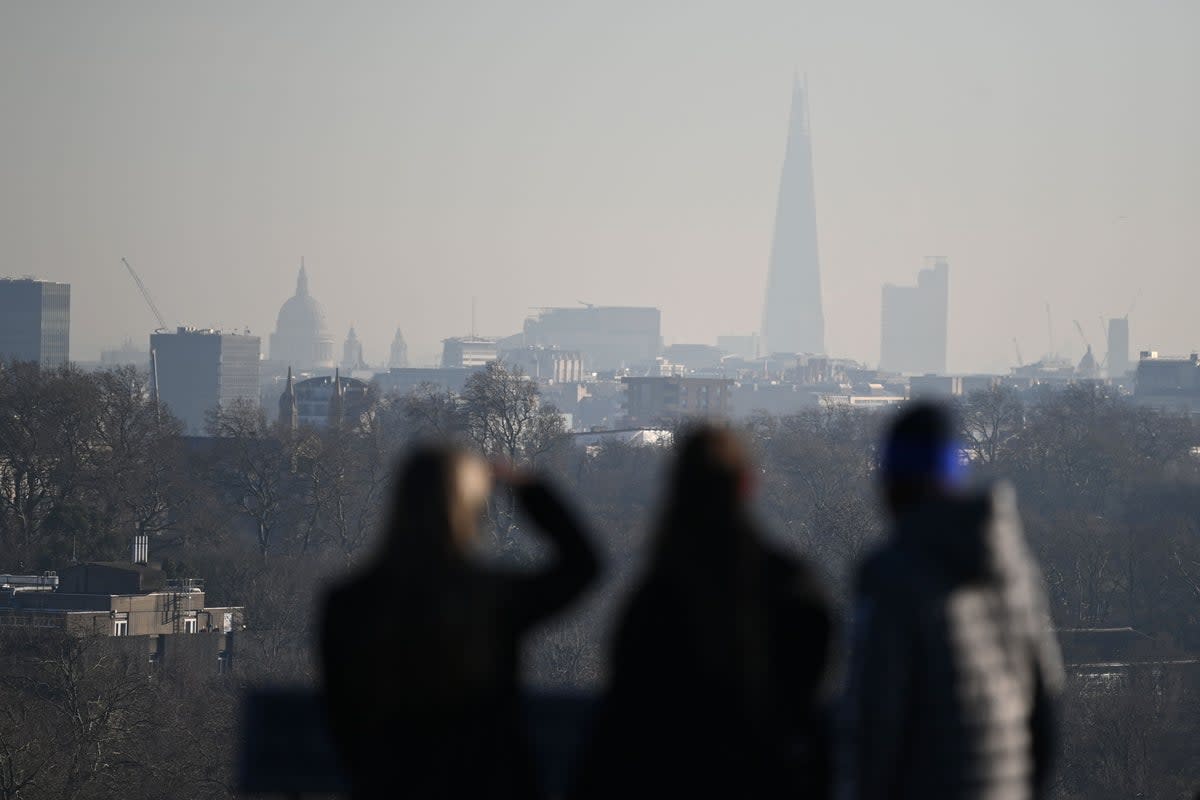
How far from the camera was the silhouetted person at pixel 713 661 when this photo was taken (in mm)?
→ 4652

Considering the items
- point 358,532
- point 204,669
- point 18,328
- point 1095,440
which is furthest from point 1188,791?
point 18,328

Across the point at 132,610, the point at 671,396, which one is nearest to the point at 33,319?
the point at 671,396

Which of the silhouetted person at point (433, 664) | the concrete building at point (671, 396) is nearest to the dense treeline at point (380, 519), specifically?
the silhouetted person at point (433, 664)

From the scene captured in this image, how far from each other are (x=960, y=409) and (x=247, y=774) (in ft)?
259

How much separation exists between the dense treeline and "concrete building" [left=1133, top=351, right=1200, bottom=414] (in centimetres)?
5814

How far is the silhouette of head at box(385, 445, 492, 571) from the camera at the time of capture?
4.64 meters

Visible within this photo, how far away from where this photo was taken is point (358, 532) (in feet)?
198

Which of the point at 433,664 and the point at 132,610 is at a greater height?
the point at 433,664

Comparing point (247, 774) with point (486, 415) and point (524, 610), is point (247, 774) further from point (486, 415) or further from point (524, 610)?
point (486, 415)

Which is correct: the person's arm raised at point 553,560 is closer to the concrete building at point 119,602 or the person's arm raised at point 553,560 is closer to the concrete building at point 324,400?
the concrete building at point 119,602

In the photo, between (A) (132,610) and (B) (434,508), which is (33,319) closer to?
(A) (132,610)

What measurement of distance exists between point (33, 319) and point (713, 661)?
182 meters

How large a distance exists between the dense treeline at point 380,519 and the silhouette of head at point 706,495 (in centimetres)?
3039

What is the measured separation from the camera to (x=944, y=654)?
479cm
